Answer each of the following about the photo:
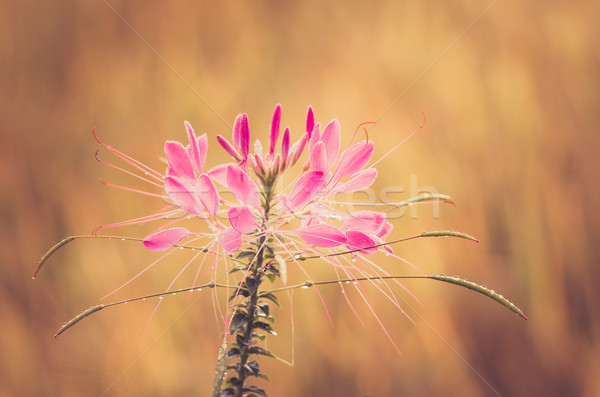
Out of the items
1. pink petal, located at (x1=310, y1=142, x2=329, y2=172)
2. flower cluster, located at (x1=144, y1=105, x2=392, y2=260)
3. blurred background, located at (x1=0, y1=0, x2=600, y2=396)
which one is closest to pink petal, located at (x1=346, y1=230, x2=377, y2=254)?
flower cluster, located at (x1=144, y1=105, x2=392, y2=260)

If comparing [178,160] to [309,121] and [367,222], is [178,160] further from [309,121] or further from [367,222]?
[367,222]

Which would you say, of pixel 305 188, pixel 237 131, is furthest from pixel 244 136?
pixel 305 188

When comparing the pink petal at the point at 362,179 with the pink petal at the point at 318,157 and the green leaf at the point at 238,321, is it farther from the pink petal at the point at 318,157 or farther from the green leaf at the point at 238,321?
the green leaf at the point at 238,321

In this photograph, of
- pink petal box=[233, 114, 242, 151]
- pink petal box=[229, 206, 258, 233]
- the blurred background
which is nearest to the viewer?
pink petal box=[229, 206, 258, 233]

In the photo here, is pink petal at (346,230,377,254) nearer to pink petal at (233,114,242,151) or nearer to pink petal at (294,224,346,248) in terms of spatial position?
pink petal at (294,224,346,248)

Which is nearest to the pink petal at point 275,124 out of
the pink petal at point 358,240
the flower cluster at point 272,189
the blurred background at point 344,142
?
the flower cluster at point 272,189

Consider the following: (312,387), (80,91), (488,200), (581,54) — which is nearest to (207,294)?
(312,387)

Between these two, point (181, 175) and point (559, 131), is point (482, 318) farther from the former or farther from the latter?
point (181, 175)
